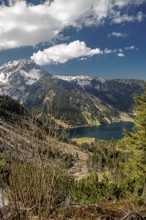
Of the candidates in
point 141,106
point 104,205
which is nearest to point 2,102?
point 141,106

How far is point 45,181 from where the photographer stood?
3.24 meters

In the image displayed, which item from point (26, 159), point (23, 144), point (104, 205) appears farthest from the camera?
point (104, 205)

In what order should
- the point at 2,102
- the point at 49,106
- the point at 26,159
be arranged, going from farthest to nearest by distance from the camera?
the point at 2,102, the point at 26,159, the point at 49,106

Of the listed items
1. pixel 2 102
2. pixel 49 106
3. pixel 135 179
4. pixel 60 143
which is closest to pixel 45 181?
pixel 60 143

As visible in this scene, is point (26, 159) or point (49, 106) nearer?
point (49, 106)

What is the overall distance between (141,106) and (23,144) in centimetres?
2639

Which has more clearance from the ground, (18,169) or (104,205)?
(18,169)

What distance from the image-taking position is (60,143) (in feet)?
11.8

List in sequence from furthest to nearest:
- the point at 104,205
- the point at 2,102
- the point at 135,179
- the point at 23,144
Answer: the point at 2,102 → the point at 135,179 → the point at 104,205 → the point at 23,144

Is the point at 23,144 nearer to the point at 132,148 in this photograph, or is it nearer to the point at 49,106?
the point at 49,106

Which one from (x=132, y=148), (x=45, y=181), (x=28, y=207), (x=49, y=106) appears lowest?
(x=132, y=148)

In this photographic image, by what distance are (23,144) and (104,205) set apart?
3.02 meters

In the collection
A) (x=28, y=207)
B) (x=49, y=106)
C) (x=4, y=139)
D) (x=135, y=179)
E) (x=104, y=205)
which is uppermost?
(x=49, y=106)

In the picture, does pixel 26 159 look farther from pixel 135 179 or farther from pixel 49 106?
pixel 135 179
